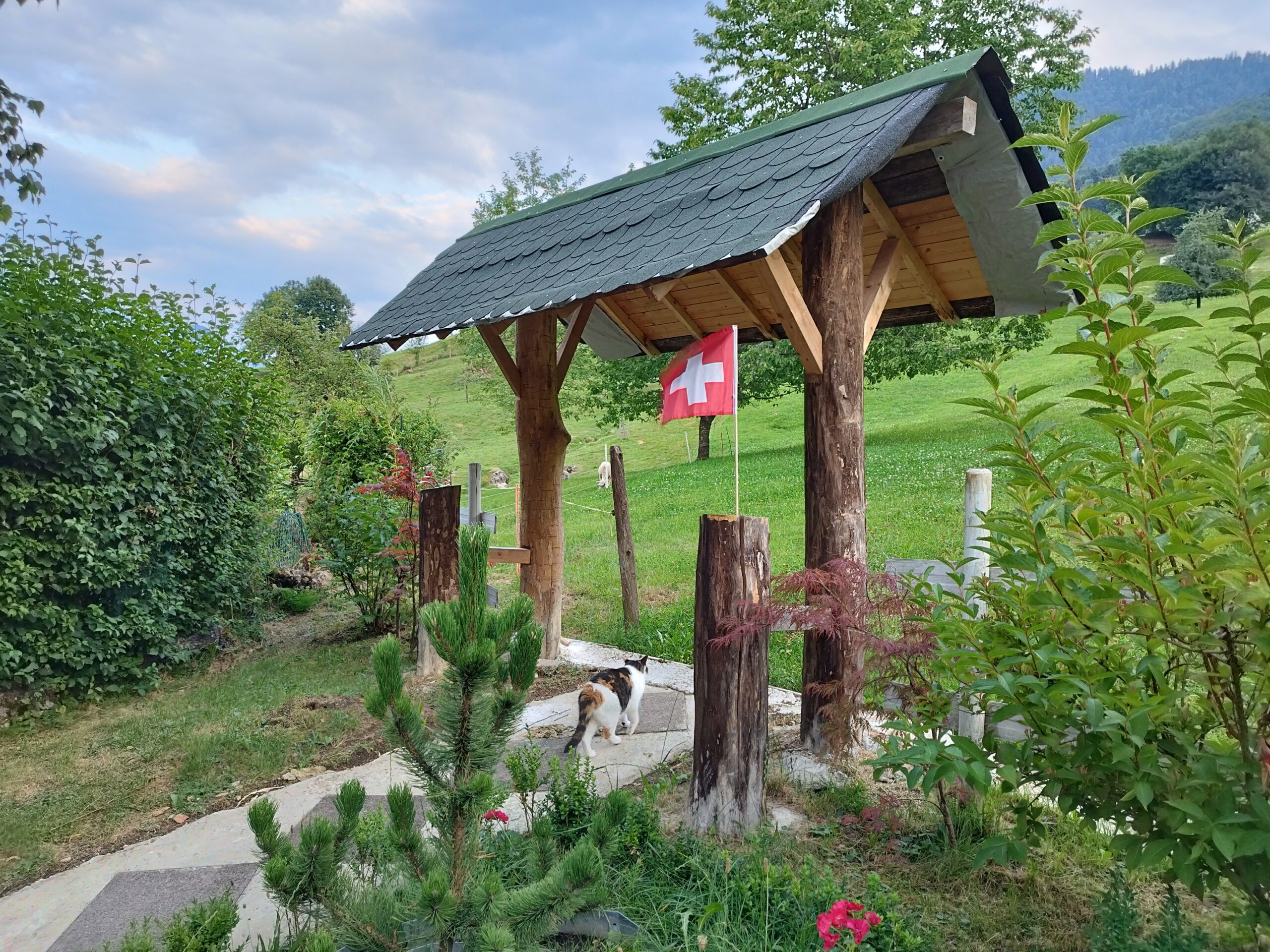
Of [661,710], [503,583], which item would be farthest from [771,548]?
[661,710]

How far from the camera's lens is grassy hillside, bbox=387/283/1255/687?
7934 millimetres

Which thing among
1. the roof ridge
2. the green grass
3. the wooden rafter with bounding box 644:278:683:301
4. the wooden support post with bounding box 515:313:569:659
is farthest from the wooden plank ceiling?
the green grass

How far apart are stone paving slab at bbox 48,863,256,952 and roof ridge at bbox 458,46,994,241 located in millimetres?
4763

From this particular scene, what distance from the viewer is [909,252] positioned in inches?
193

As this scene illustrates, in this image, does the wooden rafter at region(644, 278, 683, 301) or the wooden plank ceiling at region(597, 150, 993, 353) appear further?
the wooden plank ceiling at region(597, 150, 993, 353)

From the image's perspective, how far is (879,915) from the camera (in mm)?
2475

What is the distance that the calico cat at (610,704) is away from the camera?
13.9 feet

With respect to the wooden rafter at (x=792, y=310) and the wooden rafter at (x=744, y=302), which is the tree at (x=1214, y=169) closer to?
the wooden rafter at (x=744, y=302)

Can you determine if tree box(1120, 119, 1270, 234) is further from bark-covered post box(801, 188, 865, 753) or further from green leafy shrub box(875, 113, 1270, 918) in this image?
green leafy shrub box(875, 113, 1270, 918)

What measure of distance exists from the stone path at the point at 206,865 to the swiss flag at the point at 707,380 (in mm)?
1829

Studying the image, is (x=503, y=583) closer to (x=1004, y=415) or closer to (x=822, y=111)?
(x=822, y=111)

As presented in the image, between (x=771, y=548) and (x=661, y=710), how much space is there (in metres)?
5.11

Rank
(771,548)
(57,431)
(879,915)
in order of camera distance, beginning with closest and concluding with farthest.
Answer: (879,915), (57,431), (771,548)

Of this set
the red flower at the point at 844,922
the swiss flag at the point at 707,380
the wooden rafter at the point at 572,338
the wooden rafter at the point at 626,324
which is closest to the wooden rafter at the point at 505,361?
the wooden rafter at the point at 572,338
